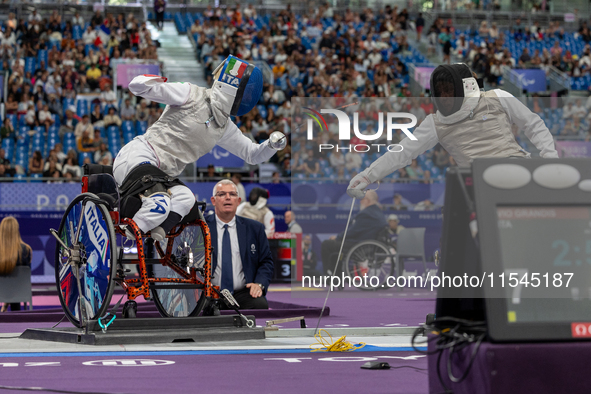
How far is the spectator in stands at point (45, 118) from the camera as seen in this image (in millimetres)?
16422

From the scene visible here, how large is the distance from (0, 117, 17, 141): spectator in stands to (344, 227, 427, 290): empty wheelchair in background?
1263cm

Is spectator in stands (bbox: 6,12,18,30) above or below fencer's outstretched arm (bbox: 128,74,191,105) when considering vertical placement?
above

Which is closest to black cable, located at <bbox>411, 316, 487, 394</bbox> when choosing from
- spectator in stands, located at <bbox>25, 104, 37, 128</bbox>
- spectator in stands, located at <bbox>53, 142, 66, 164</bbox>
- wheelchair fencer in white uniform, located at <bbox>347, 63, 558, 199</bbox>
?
wheelchair fencer in white uniform, located at <bbox>347, 63, 558, 199</bbox>

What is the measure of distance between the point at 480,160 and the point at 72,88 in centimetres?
1666

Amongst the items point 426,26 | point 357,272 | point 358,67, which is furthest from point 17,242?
point 426,26

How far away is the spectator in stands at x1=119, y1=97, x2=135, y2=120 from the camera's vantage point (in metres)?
16.9

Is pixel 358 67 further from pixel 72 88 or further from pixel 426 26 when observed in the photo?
pixel 72 88

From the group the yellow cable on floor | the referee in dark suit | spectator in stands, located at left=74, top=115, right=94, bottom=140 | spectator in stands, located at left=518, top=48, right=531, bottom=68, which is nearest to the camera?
the yellow cable on floor

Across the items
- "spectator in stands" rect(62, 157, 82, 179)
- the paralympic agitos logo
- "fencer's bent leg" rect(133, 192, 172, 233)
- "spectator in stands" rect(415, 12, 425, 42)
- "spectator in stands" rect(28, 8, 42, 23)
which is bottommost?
"spectator in stands" rect(62, 157, 82, 179)

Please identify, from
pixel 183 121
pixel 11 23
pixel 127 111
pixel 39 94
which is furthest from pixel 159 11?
pixel 183 121

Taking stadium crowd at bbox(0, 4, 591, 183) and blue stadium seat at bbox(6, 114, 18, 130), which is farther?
blue stadium seat at bbox(6, 114, 18, 130)

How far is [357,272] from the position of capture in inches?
185

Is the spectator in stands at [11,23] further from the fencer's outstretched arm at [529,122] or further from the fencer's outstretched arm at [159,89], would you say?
the fencer's outstretched arm at [529,122]

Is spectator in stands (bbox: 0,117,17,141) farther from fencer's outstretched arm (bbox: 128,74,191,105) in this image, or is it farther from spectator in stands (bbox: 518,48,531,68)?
spectator in stands (bbox: 518,48,531,68)
